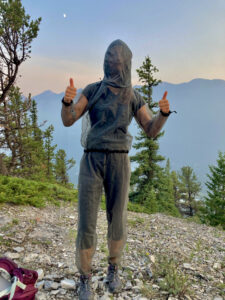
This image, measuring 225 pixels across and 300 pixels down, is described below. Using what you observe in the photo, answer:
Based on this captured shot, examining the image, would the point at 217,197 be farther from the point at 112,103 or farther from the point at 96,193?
the point at 112,103

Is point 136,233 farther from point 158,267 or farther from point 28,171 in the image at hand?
point 28,171

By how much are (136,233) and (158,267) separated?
2252mm

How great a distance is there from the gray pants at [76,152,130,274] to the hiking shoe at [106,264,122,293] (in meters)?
0.45

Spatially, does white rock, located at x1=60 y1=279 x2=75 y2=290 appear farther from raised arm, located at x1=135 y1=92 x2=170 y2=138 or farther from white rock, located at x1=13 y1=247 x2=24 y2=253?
raised arm, located at x1=135 y1=92 x2=170 y2=138

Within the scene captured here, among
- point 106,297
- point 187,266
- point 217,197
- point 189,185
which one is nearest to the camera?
point 106,297

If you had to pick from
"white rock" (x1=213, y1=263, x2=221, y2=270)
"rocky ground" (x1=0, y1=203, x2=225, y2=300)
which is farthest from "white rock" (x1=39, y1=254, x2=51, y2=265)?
"white rock" (x1=213, y1=263, x2=221, y2=270)

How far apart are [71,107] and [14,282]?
211 centimetres

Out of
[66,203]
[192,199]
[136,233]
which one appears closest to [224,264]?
[136,233]

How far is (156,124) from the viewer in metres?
3.09

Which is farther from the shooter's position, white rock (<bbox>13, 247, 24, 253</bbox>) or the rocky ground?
white rock (<bbox>13, 247, 24, 253</bbox>)

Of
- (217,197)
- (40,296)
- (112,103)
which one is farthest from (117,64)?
(217,197)

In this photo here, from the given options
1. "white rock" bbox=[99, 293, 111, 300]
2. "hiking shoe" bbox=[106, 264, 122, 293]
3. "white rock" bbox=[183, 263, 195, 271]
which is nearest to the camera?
"white rock" bbox=[99, 293, 111, 300]

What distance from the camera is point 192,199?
39.3m

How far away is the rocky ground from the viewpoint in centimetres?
350
